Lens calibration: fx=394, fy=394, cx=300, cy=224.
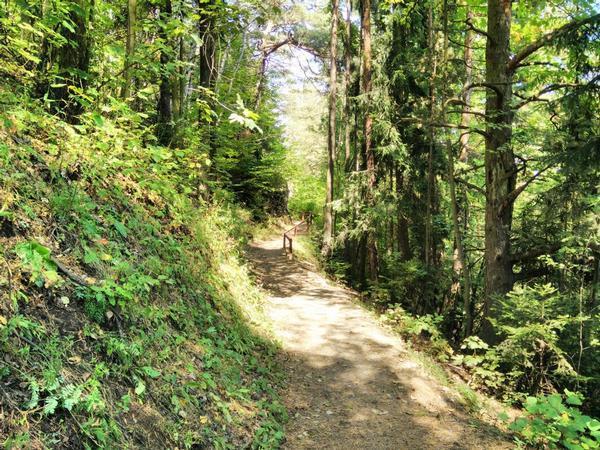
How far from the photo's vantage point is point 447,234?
12.4 metres

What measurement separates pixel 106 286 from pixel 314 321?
6366mm

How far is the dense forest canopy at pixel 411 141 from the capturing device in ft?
14.5

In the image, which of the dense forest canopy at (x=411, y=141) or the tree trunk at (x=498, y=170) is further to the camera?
the tree trunk at (x=498, y=170)

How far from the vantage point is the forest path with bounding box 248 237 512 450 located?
4875mm

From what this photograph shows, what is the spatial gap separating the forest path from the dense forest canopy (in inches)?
50.0

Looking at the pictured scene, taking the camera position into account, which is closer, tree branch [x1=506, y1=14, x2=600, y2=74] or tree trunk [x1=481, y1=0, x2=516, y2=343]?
tree branch [x1=506, y1=14, x2=600, y2=74]

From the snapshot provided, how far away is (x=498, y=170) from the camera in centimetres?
803

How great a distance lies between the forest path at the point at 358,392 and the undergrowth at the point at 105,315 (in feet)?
1.88

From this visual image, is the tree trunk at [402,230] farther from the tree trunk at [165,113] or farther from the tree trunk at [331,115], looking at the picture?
the tree trunk at [165,113]

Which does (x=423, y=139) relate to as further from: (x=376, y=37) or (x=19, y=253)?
(x=19, y=253)

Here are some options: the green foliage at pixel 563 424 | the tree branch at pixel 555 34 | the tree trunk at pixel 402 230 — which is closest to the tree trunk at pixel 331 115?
the tree trunk at pixel 402 230

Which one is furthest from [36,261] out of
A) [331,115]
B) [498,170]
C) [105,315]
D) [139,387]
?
[331,115]

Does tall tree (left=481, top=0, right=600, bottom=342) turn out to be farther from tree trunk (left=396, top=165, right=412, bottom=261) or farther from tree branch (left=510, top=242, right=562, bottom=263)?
tree trunk (left=396, top=165, right=412, bottom=261)

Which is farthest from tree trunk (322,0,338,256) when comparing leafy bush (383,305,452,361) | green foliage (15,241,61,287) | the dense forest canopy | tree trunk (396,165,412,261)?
green foliage (15,241,61,287)
